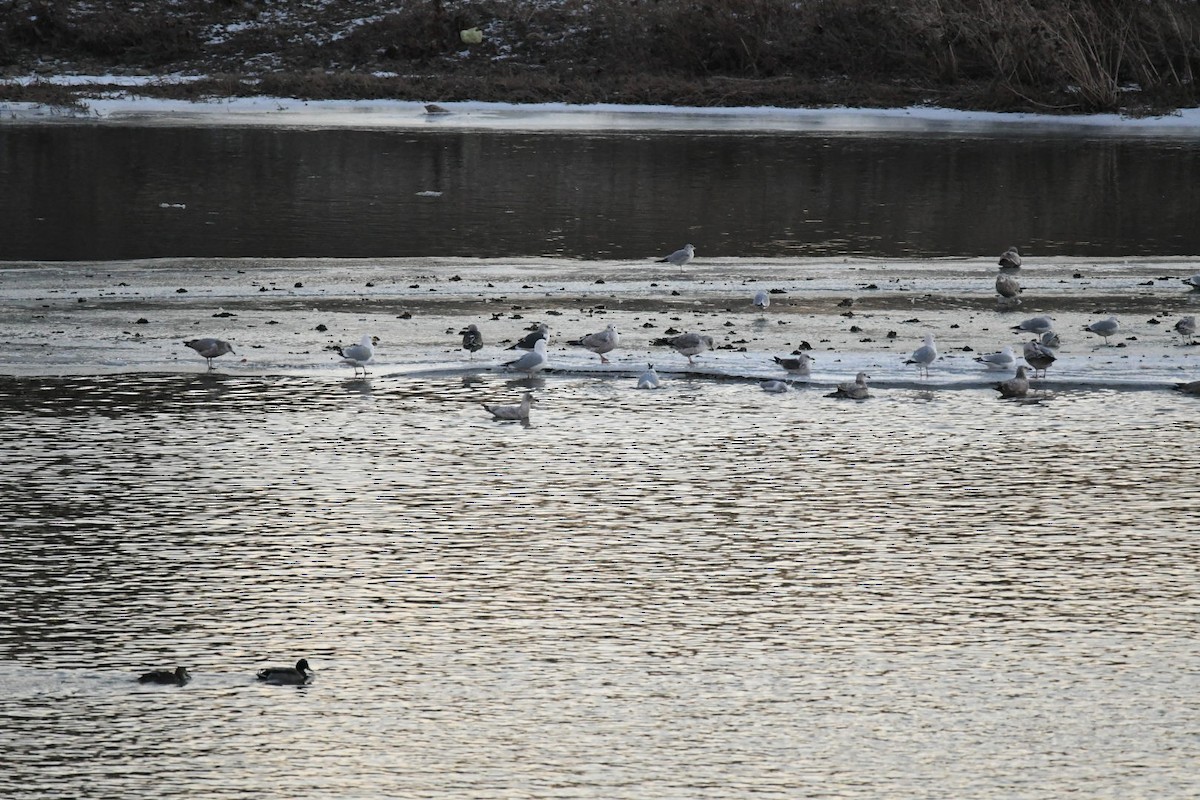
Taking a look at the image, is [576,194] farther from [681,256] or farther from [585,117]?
[585,117]

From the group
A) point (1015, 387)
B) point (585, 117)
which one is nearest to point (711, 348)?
point (1015, 387)

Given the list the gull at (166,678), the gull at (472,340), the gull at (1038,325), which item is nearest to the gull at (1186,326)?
the gull at (1038,325)

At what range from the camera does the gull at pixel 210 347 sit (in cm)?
1620

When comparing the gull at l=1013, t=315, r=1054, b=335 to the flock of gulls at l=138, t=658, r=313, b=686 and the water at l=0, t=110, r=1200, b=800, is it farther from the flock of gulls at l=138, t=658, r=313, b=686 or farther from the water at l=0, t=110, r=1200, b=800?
the flock of gulls at l=138, t=658, r=313, b=686

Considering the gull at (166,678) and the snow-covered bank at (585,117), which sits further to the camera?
A: the snow-covered bank at (585,117)

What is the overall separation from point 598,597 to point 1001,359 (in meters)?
7.34

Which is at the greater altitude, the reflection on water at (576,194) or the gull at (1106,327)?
the reflection on water at (576,194)

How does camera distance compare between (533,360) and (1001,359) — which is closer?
(533,360)

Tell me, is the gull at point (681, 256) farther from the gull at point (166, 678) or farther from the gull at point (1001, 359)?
the gull at point (166, 678)

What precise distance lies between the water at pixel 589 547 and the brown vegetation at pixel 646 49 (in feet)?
108

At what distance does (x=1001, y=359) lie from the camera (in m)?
16.3

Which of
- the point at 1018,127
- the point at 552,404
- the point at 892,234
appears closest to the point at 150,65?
the point at 1018,127

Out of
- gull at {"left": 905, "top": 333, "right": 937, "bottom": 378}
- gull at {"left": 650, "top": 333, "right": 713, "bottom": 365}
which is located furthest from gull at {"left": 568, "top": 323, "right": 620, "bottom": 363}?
gull at {"left": 905, "top": 333, "right": 937, "bottom": 378}

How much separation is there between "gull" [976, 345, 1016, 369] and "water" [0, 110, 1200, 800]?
0.36 m
